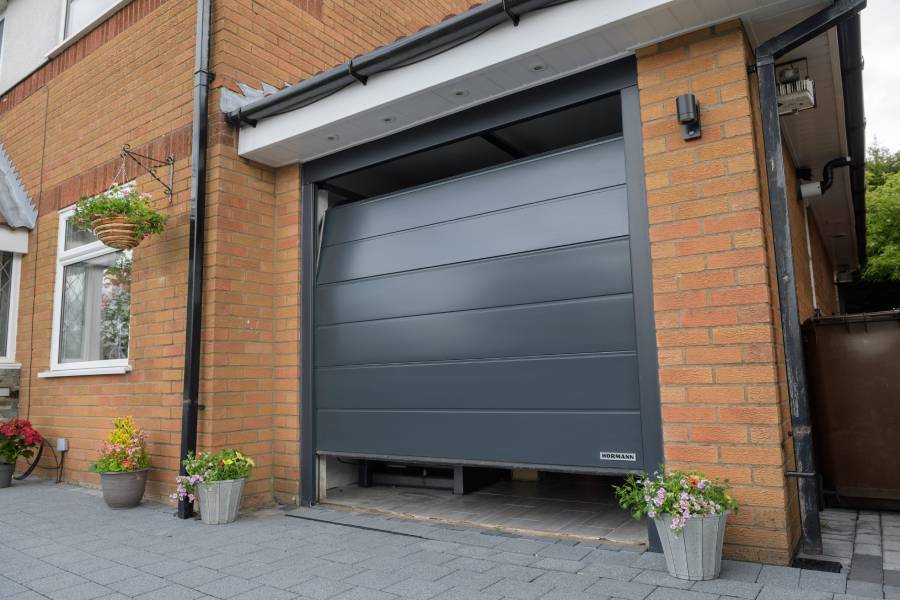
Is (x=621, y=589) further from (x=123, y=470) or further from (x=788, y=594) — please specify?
(x=123, y=470)

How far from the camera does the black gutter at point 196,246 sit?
182 inches

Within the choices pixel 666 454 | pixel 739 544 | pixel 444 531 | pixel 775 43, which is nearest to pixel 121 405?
pixel 444 531

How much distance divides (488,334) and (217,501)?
7.61ft

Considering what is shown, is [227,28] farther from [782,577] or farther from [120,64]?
[782,577]

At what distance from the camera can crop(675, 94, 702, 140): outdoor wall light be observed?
3281 millimetres

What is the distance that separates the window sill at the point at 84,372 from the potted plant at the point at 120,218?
1189 mm

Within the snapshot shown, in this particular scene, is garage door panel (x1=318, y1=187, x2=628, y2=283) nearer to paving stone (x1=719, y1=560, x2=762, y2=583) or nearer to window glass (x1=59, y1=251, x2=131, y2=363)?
paving stone (x1=719, y1=560, x2=762, y2=583)

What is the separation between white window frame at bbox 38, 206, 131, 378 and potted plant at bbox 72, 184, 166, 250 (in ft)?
3.33

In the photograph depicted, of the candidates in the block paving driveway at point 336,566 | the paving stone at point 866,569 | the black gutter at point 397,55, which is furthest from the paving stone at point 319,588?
the black gutter at point 397,55

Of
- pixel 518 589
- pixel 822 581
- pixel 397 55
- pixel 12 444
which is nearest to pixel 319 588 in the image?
pixel 518 589

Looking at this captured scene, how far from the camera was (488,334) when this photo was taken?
4.18m

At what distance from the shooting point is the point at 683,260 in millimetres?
3346

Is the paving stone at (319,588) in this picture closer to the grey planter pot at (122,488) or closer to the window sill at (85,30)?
the grey planter pot at (122,488)

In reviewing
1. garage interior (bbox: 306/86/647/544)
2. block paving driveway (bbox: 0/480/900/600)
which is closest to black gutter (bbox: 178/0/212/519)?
block paving driveway (bbox: 0/480/900/600)
